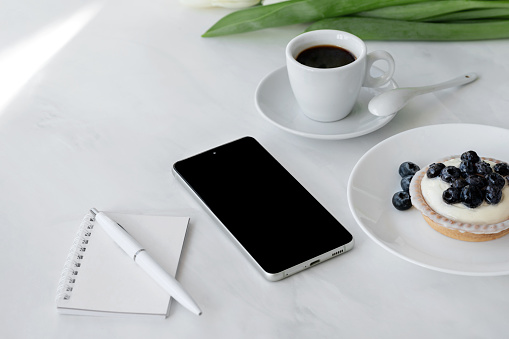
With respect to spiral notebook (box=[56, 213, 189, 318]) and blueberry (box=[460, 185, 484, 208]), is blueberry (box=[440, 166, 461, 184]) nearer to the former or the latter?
blueberry (box=[460, 185, 484, 208])

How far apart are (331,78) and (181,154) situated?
0.29 meters

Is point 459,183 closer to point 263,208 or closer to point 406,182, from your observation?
point 406,182

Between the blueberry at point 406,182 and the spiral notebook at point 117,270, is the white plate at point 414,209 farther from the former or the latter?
the spiral notebook at point 117,270

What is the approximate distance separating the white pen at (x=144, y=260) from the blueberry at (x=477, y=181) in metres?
0.41

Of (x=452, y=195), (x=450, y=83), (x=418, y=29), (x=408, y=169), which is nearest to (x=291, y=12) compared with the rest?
(x=418, y=29)

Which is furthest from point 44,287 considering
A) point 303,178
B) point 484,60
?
point 484,60

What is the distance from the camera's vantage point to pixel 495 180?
2.78 ft

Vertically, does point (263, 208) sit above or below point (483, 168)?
below

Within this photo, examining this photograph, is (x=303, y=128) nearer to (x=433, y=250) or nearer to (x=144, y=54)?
(x=433, y=250)

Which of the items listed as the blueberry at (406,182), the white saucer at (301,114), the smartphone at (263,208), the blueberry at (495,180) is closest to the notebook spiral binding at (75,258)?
the smartphone at (263,208)

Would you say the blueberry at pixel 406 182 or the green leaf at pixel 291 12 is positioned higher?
the green leaf at pixel 291 12

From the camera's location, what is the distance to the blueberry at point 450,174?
87cm

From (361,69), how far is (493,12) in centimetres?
42

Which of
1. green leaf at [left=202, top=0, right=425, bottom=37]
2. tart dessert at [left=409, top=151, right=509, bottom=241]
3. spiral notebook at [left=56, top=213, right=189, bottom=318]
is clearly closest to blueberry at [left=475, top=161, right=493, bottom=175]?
tart dessert at [left=409, top=151, right=509, bottom=241]
